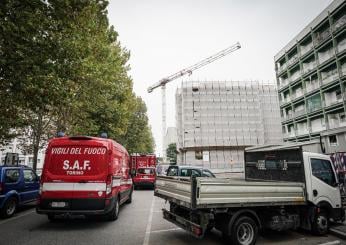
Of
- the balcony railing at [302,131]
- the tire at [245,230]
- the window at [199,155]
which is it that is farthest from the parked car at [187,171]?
the window at [199,155]

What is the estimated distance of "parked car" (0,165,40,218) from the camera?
27.0ft

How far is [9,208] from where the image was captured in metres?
8.55

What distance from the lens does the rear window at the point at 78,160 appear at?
7152 mm

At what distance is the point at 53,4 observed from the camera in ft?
27.7

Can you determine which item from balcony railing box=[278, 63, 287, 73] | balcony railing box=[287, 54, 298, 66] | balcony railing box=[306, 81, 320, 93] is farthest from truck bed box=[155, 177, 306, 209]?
balcony railing box=[278, 63, 287, 73]

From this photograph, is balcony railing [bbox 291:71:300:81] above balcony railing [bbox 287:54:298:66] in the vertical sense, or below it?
below

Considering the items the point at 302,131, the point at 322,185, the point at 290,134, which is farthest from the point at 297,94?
the point at 322,185

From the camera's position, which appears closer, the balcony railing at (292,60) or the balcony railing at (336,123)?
the balcony railing at (336,123)

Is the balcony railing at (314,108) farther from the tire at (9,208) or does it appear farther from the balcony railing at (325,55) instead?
the tire at (9,208)

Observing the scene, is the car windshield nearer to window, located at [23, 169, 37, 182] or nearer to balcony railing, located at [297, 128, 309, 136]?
window, located at [23, 169, 37, 182]

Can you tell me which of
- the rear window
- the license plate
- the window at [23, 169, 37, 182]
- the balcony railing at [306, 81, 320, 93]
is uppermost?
the balcony railing at [306, 81, 320, 93]

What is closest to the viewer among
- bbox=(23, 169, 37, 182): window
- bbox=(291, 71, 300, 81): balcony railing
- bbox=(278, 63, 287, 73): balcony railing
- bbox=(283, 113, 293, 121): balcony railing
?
bbox=(23, 169, 37, 182): window

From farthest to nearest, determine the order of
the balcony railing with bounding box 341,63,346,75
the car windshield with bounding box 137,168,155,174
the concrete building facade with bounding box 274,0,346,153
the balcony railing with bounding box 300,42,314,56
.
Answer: the balcony railing with bounding box 300,42,314,56, the concrete building facade with bounding box 274,0,346,153, the balcony railing with bounding box 341,63,346,75, the car windshield with bounding box 137,168,155,174

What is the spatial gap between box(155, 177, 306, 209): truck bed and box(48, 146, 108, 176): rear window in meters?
2.14
